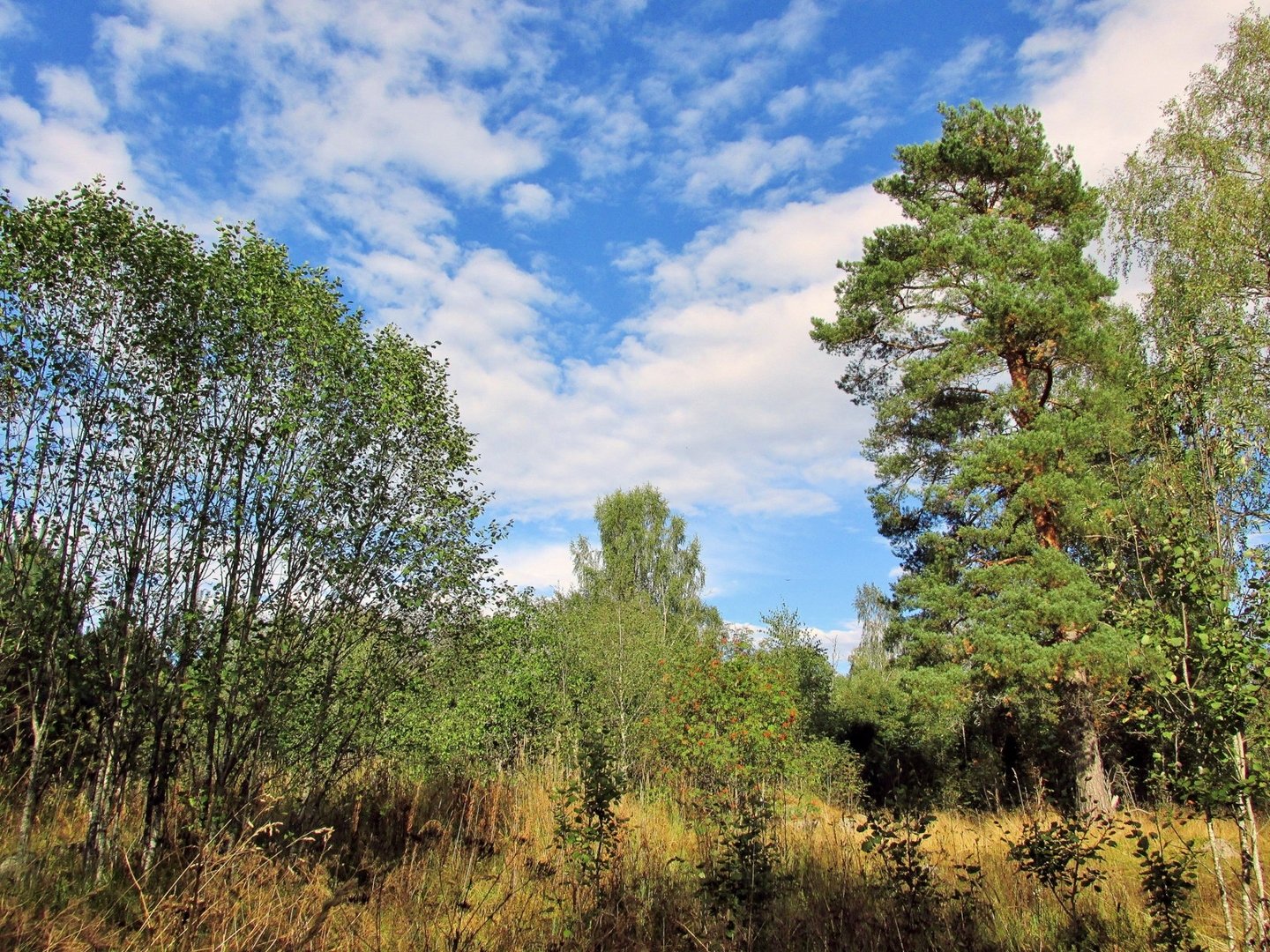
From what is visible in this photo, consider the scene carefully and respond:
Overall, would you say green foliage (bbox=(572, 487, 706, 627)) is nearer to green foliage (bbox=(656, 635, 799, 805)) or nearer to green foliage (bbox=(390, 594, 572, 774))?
green foliage (bbox=(390, 594, 572, 774))

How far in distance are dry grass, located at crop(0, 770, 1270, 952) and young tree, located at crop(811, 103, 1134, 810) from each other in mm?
4406

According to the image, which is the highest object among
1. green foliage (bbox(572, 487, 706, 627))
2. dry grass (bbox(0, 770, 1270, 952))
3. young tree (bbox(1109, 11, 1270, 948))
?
green foliage (bbox(572, 487, 706, 627))

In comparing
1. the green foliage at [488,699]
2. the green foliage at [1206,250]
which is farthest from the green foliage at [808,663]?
the green foliage at [1206,250]

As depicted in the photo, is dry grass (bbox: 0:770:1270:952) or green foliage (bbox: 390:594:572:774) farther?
green foliage (bbox: 390:594:572:774)

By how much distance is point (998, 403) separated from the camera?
12750 millimetres

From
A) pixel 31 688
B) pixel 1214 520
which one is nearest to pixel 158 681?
pixel 31 688

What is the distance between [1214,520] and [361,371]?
7260mm

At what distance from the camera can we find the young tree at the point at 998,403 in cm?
1160

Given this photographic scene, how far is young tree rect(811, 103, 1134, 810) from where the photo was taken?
11602 millimetres

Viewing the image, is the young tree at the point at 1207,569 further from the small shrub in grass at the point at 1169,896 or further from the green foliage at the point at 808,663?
the green foliage at the point at 808,663

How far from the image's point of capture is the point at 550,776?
379 inches

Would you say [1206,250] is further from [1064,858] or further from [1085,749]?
[1064,858]

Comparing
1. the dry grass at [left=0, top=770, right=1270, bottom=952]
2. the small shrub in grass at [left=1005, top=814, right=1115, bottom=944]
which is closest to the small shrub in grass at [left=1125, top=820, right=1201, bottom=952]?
the small shrub in grass at [left=1005, top=814, right=1115, bottom=944]

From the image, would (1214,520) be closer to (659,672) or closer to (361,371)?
(361,371)
